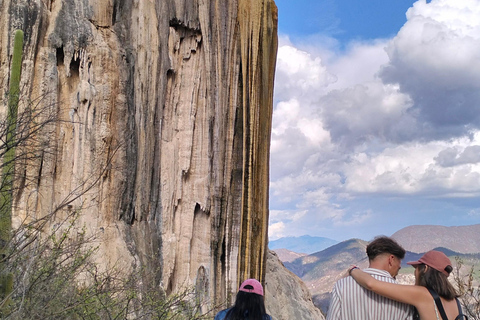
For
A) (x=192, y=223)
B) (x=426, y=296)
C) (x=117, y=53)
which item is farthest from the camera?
(x=192, y=223)

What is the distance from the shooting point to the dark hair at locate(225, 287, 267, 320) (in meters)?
3.55

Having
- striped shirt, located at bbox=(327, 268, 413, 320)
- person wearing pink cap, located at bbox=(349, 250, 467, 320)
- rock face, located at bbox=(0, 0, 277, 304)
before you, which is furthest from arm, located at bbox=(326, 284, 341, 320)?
rock face, located at bbox=(0, 0, 277, 304)

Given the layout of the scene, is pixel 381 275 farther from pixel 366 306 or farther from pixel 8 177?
pixel 8 177

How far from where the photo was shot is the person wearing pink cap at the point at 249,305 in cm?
355

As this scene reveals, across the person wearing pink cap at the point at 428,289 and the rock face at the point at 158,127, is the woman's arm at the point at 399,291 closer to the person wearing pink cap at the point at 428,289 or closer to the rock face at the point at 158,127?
the person wearing pink cap at the point at 428,289

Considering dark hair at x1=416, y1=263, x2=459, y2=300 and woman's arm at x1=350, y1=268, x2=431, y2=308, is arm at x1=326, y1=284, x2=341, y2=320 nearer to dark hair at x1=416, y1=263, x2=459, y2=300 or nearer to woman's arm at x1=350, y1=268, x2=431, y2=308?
woman's arm at x1=350, y1=268, x2=431, y2=308

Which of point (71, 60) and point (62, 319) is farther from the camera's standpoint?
point (71, 60)

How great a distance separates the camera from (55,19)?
10797 mm

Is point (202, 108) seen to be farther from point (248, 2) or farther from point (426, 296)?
point (426, 296)

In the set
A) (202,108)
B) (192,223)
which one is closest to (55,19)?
(202,108)

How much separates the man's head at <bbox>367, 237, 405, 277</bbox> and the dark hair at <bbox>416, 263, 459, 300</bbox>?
0.60ft

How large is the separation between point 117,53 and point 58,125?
6.71 feet

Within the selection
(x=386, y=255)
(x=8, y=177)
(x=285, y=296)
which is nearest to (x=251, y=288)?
(x=386, y=255)

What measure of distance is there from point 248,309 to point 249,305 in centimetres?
3
